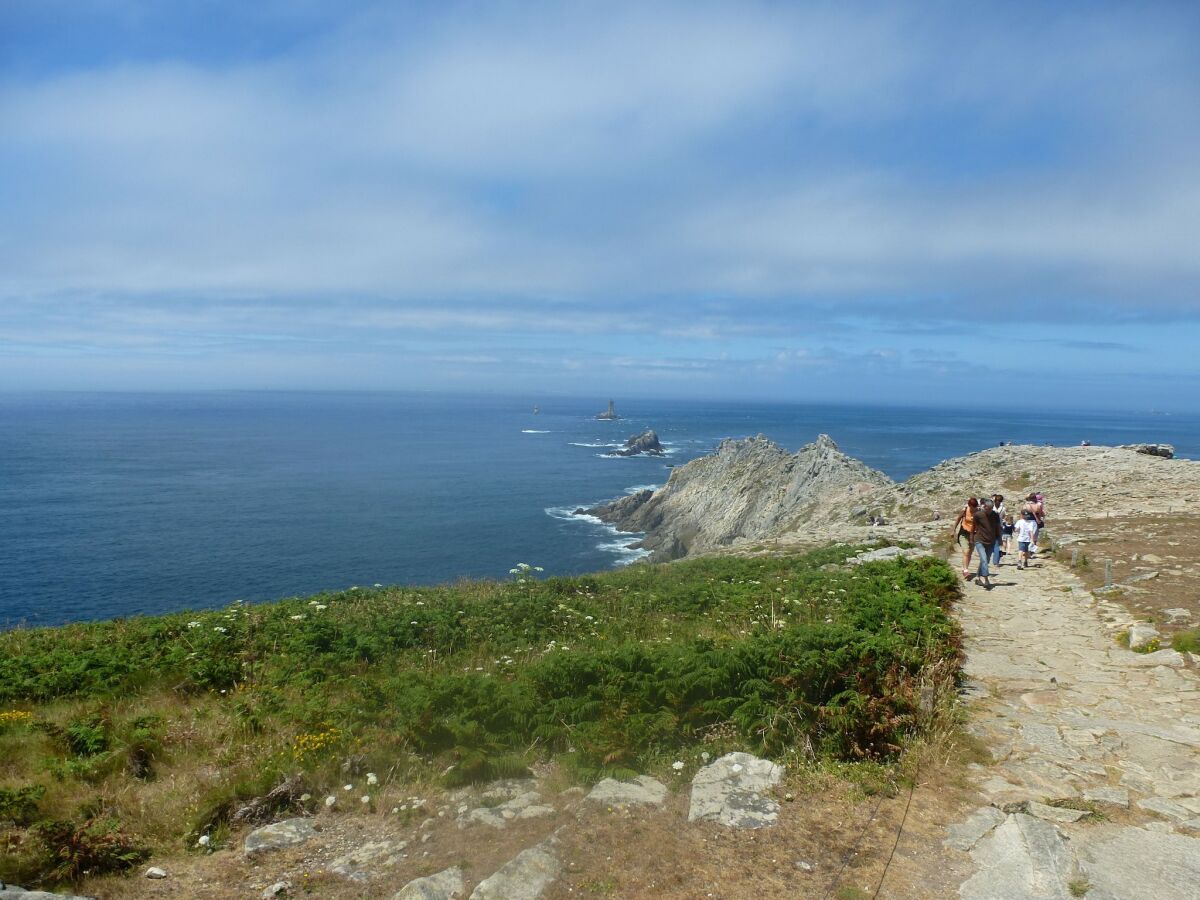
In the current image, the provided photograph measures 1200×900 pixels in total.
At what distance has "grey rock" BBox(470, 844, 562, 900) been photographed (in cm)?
517

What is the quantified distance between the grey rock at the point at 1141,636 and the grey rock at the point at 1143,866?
6.44 metres

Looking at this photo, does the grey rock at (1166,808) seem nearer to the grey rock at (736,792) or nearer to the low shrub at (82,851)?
the grey rock at (736,792)

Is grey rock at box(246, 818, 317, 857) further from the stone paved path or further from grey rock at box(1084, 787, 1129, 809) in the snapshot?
grey rock at box(1084, 787, 1129, 809)

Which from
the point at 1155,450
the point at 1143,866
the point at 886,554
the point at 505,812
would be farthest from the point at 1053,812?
the point at 1155,450

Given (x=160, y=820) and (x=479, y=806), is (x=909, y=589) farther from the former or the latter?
(x=160, y=820)

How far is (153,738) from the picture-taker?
752cm

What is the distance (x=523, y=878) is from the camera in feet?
17.5

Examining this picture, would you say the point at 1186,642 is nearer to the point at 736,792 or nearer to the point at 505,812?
the point at 736,792

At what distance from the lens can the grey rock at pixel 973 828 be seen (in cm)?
590

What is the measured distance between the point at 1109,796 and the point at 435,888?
20.9ft

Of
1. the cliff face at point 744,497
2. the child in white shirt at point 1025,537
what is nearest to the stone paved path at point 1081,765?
the child in white shirt at point 1025,537

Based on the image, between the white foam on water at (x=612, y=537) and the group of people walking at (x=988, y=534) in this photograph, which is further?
the white foam on water at (x=612, y=537)

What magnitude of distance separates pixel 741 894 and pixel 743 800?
1.36m

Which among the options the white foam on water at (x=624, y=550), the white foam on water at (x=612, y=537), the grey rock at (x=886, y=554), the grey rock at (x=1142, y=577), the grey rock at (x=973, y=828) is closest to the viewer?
the grey rock at (x=973, y=828)
